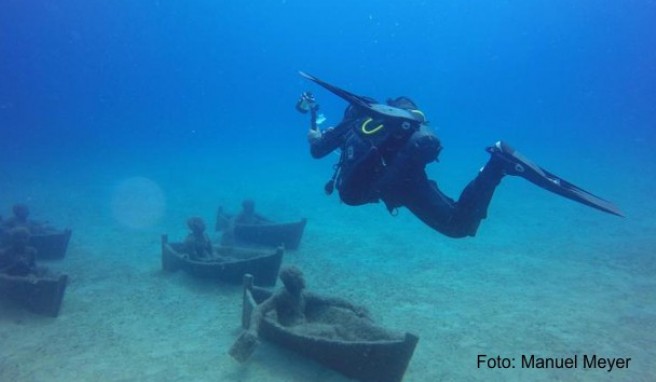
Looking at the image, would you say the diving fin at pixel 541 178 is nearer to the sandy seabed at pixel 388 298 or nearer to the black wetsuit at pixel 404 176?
the black wetsuit at pixel 404 176

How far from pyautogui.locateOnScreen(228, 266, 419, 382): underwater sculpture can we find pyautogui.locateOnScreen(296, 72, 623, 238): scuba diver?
220cm

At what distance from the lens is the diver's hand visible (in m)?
7.38

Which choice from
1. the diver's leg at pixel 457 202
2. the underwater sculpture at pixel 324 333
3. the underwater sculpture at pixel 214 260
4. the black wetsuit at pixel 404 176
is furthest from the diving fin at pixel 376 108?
the underwater sculpture at pixel 214 260

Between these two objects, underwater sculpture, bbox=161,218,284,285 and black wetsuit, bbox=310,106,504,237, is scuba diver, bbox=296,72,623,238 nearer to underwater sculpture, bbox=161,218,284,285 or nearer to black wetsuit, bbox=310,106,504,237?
black wetsuit, bbox=310,106,504,237

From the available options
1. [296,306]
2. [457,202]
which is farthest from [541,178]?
[296,306]

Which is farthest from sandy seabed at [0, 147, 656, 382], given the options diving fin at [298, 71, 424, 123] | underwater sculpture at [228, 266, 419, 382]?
diving fin at [298, 71, 424, 123]

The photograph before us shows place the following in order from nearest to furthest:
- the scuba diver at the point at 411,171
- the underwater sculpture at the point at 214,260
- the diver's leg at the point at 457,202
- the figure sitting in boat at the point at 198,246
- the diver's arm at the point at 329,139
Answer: the scuba diver at the point at 411,171 → the diver's leg at the point at 457,202 → the diver's arm at the point at 329,139 → the underwater sculpture at the point at 214,260 → the figure sitting in boat at the point at 198,246

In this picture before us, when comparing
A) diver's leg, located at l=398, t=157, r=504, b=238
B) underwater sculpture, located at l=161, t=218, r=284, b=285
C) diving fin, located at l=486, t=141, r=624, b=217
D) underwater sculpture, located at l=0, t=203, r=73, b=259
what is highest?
diving fin, located at l=486, t=141, r=624, b=217

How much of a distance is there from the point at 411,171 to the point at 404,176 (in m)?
0.13

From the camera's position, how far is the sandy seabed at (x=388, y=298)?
8586 millimetres

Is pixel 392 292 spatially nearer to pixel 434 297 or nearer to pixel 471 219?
pixel 434 297

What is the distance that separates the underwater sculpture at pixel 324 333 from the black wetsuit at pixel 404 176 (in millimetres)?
2129

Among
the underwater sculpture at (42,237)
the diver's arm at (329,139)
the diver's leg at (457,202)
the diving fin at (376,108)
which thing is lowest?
the underwater sculpture at (42,237)

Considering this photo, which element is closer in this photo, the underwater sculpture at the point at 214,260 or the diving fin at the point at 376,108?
the diving fin at the point at 376,108
